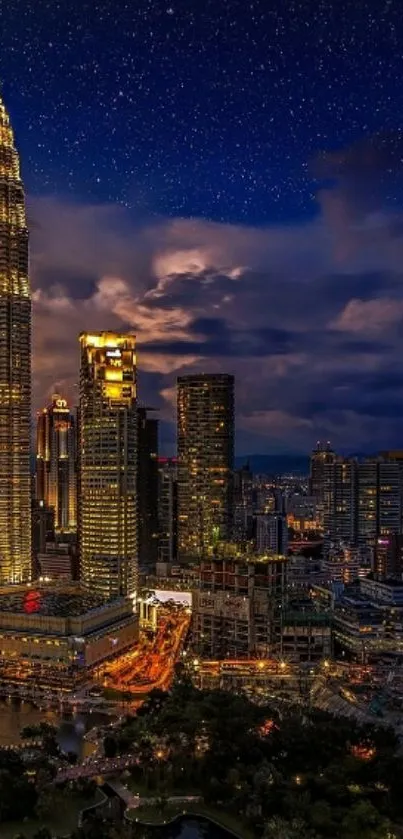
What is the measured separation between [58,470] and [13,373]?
840 cm

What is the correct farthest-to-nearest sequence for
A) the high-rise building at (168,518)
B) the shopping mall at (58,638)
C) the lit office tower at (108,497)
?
the high-rise building at (168,518) < the lit office tower at (108,497) < the shopping mall at (58,638)

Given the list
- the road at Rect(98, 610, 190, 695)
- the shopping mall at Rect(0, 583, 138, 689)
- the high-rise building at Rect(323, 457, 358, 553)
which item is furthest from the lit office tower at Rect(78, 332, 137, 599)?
the high-rise building at Rect(323, 457, 358, 553)

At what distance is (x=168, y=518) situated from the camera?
18484mm

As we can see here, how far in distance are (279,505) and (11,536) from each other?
442 inches

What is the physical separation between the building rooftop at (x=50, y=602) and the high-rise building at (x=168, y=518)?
5424 millimetres

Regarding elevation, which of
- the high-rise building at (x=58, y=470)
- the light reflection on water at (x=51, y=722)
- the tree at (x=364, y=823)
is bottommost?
the light reflection on water at (x=51, y=722)

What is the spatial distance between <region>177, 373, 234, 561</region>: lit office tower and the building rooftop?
16.6 ft

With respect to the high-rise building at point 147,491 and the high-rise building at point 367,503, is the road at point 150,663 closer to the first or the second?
the high-rise building at point 147,491

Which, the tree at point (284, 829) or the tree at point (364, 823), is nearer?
the tree at point (284, 829)

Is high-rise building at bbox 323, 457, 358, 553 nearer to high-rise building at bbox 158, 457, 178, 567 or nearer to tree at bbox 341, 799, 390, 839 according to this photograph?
high-rise building at bbox 158, 457, 178, 567

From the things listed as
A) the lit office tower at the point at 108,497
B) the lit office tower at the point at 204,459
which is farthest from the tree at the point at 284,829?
the lit office tower at the point at 204,459

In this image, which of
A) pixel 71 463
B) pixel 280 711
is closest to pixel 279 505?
pixel 71 463

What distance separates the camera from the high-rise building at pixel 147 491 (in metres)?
18.6

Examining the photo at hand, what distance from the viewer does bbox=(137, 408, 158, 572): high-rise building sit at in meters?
18.6
